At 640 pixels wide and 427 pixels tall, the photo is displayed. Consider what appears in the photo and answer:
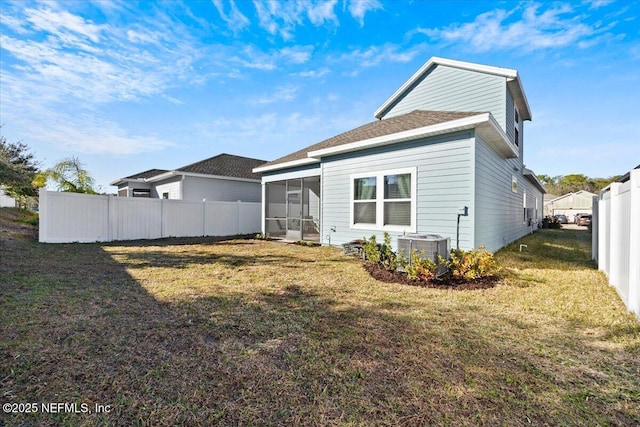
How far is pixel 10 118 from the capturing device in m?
13.5

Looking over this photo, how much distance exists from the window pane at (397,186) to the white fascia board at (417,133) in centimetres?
95

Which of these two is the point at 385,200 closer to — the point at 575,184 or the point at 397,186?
the point at 397,186

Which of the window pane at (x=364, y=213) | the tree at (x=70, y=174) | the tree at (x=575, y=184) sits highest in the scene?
the tree at (x=575, y=184)

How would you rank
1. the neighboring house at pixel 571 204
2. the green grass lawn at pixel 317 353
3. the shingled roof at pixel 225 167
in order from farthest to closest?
the neighboring house at pixel 571 204 < the shingled roof at pixel 225 167 < the green grass lawn at pixel 317 353

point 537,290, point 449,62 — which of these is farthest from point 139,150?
point 537,290

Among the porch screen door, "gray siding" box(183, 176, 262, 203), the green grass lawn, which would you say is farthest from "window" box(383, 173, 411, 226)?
"gray siding" box(183, 176, 262, 203)

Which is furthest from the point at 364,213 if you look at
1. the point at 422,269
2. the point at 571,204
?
the point at 571,204

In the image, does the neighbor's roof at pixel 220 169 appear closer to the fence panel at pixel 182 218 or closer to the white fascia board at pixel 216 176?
the white fascia board at pixel 216 176

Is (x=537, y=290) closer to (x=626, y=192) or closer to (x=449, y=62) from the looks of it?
(x=626, y=192)

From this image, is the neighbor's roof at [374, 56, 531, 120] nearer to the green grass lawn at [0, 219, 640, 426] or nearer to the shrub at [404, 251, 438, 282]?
the green grass lawn at [0, 219, 640, 426]

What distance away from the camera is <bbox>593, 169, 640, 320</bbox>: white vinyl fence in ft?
10.9

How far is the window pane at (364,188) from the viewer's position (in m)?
8.34

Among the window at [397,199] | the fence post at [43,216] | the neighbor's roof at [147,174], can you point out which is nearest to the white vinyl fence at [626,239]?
the window at [397,199]

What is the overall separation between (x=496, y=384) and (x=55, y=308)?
492 cm
